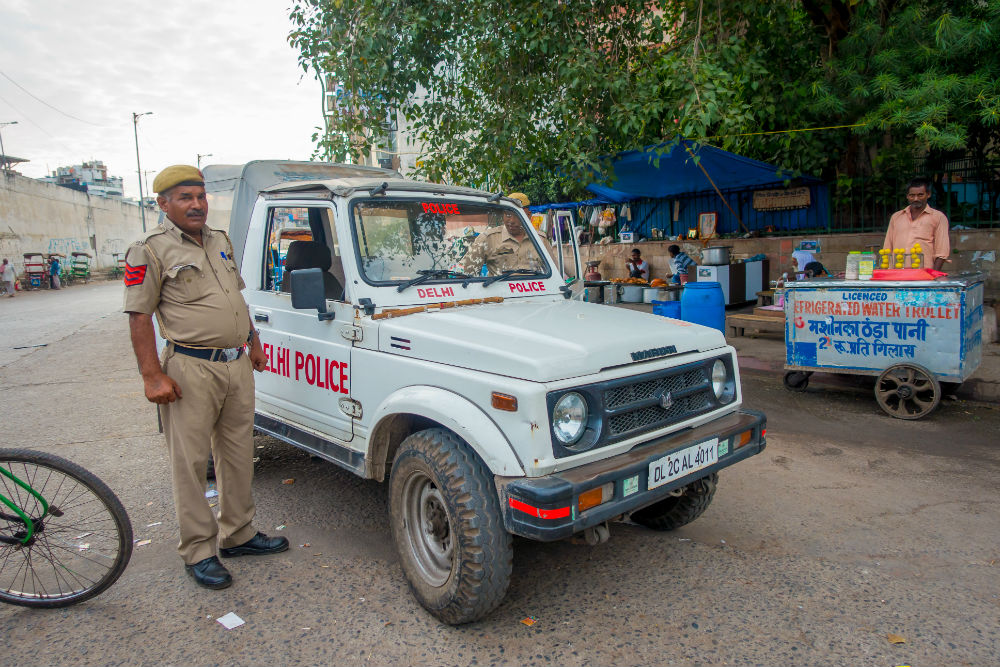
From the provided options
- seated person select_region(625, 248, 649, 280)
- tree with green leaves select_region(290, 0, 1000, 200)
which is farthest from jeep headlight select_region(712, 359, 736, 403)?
seated person select_region(625, 248, 649, 280)

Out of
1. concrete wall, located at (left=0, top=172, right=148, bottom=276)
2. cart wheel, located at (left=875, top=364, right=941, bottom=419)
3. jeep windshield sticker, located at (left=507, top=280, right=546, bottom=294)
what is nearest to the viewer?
jeep windshield sticker, located at (left=507, top=280, right=546, bottom=294)

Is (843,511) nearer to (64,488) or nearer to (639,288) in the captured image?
(64,488)

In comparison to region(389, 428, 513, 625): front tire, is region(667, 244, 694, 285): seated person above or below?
above

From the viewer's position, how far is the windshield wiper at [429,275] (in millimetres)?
3449

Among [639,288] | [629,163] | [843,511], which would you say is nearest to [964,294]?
[843,511]

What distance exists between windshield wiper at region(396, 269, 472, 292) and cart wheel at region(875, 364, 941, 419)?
13.8 feet

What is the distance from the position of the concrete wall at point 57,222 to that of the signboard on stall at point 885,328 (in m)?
26.7

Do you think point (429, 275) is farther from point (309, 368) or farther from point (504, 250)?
point (309, 368)

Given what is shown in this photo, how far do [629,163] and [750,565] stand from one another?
8408 mm

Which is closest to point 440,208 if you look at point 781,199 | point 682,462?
point 682,462

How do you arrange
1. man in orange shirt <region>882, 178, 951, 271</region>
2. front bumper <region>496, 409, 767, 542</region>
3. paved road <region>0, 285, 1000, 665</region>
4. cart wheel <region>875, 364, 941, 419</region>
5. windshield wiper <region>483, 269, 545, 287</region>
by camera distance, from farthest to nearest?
man in orange shirt <region>882, 178, 951, 271</region> < cart wheel <region>875, 364, 941, 419</region> < windshield wiper <region>483, 269, 545, 287</region> < paved road <region>0, 285, 1000, 665</region> < front bumper <region>496, 409, 767, 542</region>

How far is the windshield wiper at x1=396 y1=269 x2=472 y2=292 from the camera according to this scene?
345cm

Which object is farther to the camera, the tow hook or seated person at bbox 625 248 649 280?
seated person at bbox 625 248 649 280

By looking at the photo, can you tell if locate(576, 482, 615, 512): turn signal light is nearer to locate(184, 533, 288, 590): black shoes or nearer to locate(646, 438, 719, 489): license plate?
locate(646, 438, 719, 489): license plate
